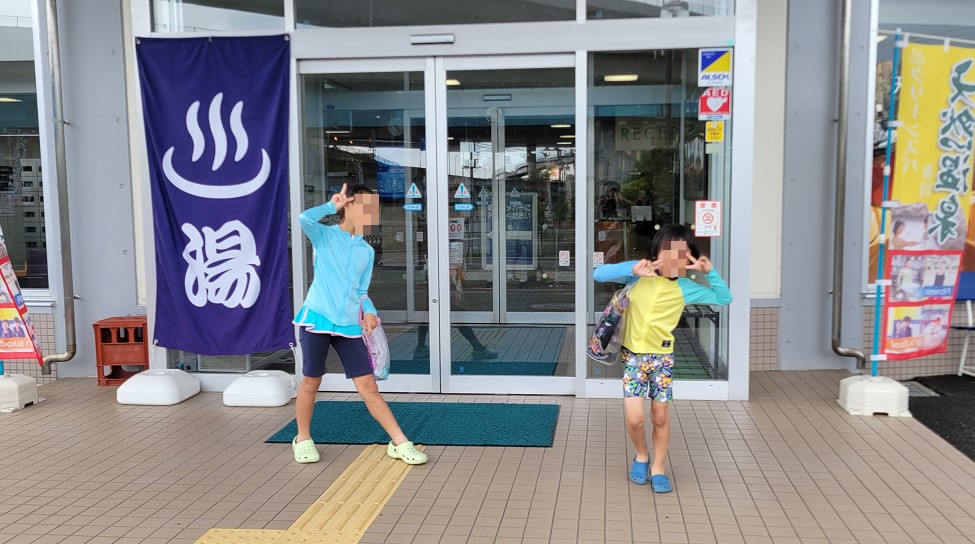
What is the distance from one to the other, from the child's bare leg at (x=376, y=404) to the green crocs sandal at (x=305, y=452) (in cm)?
46

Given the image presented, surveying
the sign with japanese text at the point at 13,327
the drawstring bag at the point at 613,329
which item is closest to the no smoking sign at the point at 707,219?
the drawstring bag at the point at 613,329

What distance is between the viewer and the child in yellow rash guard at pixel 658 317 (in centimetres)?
399

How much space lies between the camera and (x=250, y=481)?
14.4 feet

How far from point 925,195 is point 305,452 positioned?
4.79m

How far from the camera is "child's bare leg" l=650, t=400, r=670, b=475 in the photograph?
13.4 feet

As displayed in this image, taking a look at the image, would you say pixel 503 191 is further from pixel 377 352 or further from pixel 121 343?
pixel 121 343

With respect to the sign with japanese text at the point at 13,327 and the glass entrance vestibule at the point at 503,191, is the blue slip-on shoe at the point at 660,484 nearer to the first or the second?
the glass entrance vestibule at the point at 503,191

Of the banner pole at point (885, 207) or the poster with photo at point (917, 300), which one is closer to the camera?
the banner pole at point (885, 207)

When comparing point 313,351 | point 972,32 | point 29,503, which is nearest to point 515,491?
point 313,351

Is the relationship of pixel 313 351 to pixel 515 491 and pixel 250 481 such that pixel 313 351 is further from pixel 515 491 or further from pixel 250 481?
pixel 515 491

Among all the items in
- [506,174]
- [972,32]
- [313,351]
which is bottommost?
[313,351]

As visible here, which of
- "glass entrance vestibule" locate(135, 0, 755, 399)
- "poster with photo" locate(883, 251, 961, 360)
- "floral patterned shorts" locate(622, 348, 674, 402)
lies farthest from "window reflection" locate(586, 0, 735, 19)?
"floral patterned shorts" locate(622, 348, 674, 402)

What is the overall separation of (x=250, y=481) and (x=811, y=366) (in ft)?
16.3

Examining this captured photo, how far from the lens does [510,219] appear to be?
6965 millimetres
